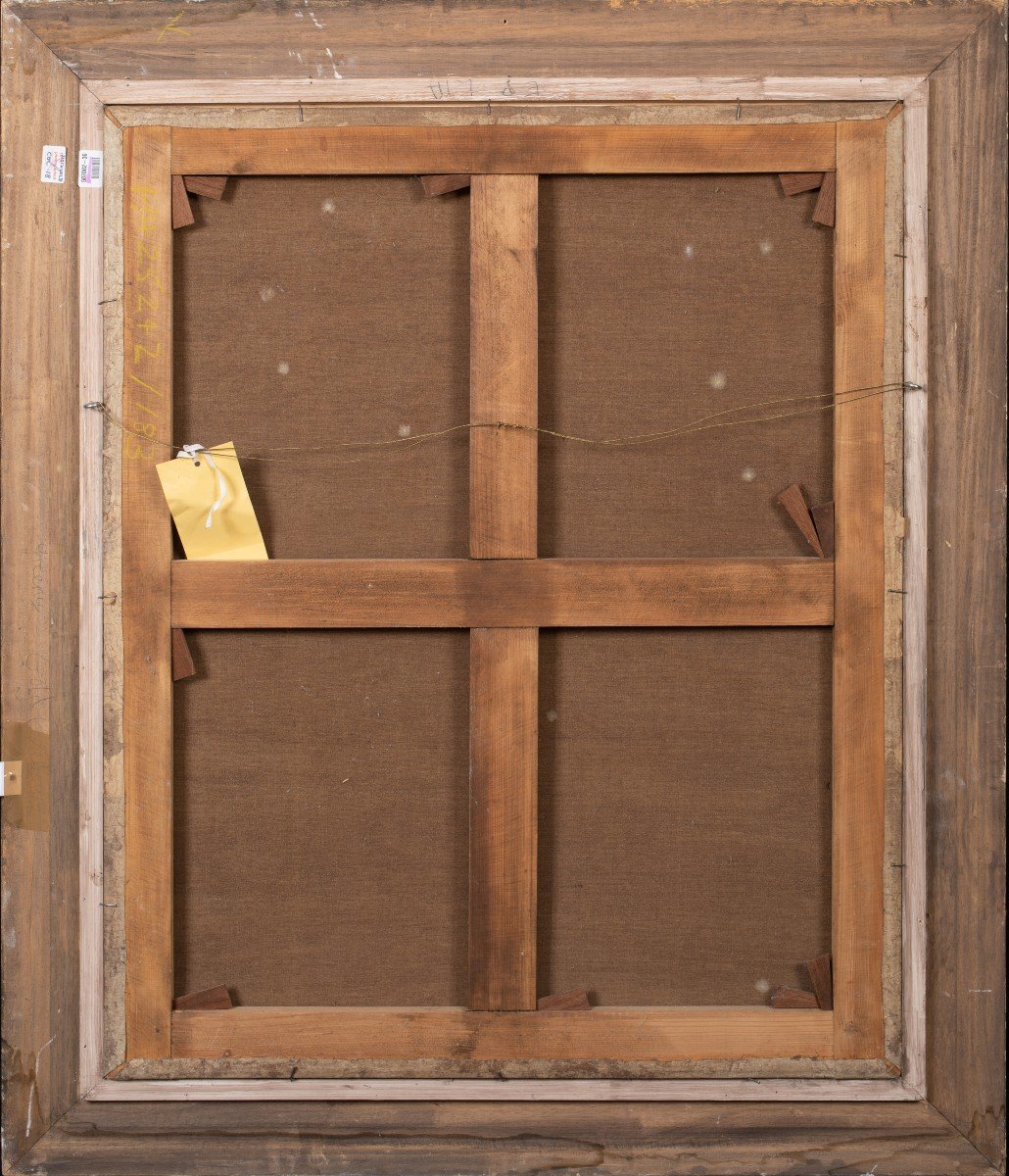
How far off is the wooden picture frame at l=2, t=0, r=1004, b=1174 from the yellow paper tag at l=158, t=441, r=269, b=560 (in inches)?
5.0

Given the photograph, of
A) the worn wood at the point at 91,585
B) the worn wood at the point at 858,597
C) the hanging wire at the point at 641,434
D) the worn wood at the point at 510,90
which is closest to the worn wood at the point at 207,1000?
the worn wood at the point at 91,585

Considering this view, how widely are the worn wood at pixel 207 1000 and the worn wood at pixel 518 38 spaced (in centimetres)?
130

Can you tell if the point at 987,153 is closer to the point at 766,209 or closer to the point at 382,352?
the point at 766,209

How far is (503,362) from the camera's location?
112 cm

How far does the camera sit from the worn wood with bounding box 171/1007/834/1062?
1129mm

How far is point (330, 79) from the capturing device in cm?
112

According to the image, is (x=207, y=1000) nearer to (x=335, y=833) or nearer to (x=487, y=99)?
(x=335, y=833)

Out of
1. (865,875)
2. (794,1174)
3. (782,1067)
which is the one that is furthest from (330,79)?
(794,1174)

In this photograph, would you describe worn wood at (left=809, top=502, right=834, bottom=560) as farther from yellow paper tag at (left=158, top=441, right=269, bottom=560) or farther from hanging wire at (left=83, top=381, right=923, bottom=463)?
yellow paper tag at (left=158, top=441, right=269, bottom=560)

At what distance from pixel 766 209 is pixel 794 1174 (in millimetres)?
1353

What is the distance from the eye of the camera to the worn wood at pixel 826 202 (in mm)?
1124

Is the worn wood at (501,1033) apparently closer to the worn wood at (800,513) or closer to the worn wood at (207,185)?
the worn wood at (800,513)

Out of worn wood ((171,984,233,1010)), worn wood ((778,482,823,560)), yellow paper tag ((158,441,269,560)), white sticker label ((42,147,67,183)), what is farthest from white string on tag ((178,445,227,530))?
worn wood ((778,482,823,560))

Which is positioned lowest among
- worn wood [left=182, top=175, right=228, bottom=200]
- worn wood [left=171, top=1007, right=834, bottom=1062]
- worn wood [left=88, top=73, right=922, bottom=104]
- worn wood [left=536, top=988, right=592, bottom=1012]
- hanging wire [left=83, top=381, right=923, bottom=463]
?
worn wood [left=171, top=1007, right=834, bottom=1062]
